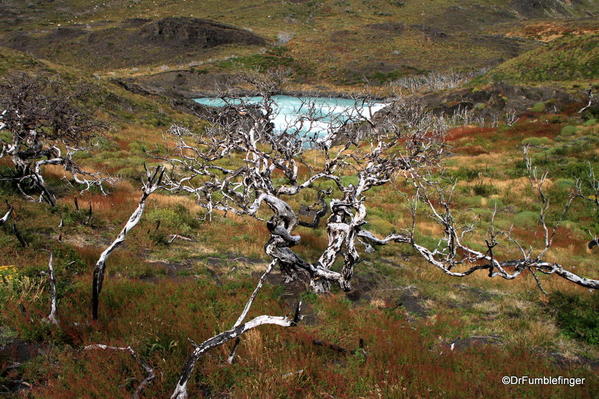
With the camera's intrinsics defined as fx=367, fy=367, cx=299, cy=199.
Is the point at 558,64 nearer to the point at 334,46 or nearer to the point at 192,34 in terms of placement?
the point at 334,46

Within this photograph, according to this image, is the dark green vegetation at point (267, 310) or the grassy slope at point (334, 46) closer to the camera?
the dark green vegetation at point (267, 310)

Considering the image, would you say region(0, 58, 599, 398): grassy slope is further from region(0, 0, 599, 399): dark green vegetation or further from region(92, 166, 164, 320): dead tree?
region(92, 166, 164, 320): dead tree

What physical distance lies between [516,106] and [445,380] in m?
58.7

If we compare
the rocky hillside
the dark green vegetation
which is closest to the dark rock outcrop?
the rocky hillside

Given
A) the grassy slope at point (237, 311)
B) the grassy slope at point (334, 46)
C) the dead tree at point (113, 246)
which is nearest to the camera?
the grassy slope at point (237, 311)

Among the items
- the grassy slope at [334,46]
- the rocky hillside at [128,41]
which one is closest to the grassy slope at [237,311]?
the grassy slope at [334,46]

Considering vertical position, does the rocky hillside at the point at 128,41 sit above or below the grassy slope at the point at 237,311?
above

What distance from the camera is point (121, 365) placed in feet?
16.0

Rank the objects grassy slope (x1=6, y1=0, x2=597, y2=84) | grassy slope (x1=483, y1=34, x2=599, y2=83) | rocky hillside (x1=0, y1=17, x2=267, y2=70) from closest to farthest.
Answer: grassy slope (x1=483, y1=34, x2=599, y2=83)
grassy slope (x1=6, y1=0, x2=597, y2=84)
rocky hillside (x1=0, y1=17, x2=267, y2=70)

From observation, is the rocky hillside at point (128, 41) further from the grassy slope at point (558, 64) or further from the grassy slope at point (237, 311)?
the grassy slope at point (237, 311)

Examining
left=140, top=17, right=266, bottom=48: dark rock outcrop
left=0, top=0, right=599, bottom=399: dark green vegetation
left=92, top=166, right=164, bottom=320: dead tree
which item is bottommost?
left=0, top=0, right=599, bottom=399: dark green vegetation

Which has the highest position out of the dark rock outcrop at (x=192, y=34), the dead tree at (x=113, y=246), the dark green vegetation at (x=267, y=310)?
the dark rock outcrop at (x=192, y=34)

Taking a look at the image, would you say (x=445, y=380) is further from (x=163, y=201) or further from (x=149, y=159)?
(x=149, y=159)

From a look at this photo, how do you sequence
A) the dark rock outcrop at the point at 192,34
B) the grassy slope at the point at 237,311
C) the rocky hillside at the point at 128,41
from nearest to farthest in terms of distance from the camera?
the grassy slope at the point at 237,311
the rocky hillside at the point at 128,41
the dark rock outcrop at the point at 192,34
